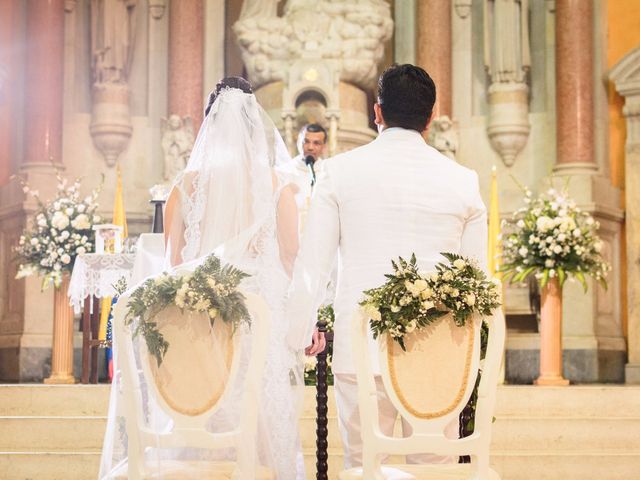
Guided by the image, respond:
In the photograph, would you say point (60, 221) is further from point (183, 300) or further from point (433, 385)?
point (433, 385)

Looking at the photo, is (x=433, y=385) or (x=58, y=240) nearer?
(x=433, y=385)

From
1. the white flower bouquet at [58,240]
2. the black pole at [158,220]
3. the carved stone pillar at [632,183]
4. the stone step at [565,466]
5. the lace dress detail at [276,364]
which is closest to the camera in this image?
the lace dress detail at [276,364]

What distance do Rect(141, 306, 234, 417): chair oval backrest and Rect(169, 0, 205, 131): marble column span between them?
24.5 feet

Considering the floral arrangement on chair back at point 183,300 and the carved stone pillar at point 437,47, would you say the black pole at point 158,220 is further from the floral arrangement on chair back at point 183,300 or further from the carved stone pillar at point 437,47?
the floral arrangement on chair back at point 183,300

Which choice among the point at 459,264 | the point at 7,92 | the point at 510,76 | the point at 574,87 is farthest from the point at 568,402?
the point at 7,92

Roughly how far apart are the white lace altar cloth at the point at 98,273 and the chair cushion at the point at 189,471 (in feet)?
14.6

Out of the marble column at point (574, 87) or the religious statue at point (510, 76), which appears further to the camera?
the religious statue at point (510, 76)

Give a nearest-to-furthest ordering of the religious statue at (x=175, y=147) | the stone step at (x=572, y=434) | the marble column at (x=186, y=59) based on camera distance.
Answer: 1. the stone step at (x=572, y=434)
2. the religious statue at (x=175, y=147)
3. the marble column at (x=186, y=59)

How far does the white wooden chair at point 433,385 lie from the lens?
132 inches

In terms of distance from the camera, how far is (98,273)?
26.3 feet

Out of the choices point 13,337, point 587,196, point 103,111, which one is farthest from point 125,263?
point 587,196

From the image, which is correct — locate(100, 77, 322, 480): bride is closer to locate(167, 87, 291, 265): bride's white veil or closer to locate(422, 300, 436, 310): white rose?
locate(167, 87, 291, 265): bride's white veil

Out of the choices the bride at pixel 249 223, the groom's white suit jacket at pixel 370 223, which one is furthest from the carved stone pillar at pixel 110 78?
the groom's white suit jacket at pixel 370 223

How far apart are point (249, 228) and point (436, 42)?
7007mm
